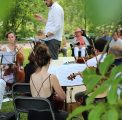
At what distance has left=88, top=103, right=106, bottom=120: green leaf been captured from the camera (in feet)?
2.84

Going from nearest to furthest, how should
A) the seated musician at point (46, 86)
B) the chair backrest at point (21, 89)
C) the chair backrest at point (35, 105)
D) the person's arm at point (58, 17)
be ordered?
the person's arm at point (58, 17) → the chair backrest at point (35, 105) → the seated musician at point (46, 86) → the chair backrest at point (21, 89)

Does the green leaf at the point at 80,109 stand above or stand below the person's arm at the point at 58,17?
below

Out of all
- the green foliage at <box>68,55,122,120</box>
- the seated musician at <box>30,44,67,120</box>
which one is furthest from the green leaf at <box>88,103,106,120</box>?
the seated musician at <box>30,44,67,120</box>

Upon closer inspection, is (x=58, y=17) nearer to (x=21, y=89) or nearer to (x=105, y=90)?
(x=21, y=89)

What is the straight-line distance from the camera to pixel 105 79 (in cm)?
91

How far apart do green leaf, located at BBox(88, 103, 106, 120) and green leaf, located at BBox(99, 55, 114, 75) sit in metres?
0.08

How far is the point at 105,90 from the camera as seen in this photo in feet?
2.83

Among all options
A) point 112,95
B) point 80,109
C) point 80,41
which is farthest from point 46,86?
point 80,41

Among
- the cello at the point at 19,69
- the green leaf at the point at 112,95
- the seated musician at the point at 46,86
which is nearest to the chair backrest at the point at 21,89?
the seated musician at the point at 46,86

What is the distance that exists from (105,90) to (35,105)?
366cm

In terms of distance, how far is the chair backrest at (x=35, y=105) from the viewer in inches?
175

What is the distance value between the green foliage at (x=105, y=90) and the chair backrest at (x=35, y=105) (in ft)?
11.3

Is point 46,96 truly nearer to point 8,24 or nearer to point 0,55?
point 0,55

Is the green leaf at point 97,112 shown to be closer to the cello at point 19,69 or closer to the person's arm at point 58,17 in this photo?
the person's arm at point 58,17
